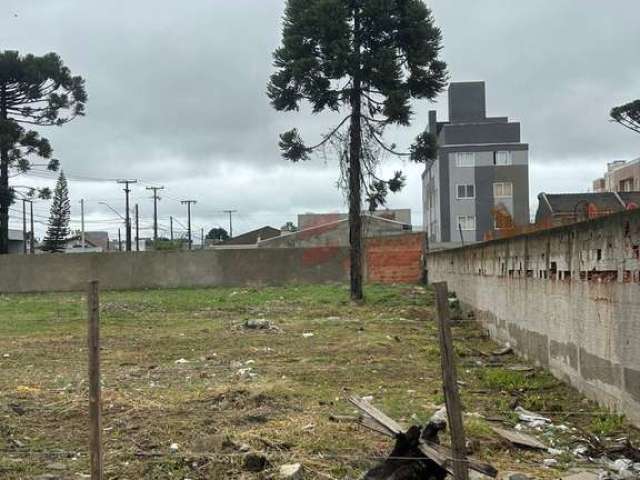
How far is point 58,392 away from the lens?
7852 mm

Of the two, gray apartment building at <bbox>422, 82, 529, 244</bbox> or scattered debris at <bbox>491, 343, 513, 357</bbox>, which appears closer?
scattered debris at <bbox>491, 343, 513, 357</bbox>

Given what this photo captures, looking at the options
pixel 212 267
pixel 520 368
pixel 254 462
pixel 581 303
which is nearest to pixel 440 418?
pixel 254 462

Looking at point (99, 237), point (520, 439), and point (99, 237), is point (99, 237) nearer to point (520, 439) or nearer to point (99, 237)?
point (99, 237)

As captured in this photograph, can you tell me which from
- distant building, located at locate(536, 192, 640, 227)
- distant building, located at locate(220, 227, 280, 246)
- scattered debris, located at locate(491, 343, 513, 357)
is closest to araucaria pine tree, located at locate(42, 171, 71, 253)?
distant building, located at locate(220, 227, 280, 246)

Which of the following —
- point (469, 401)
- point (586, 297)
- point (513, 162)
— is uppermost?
point (513, 162)

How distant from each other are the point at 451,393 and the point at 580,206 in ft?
26.0

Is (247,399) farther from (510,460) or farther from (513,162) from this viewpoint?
(513,162)

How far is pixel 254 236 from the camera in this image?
83.8m

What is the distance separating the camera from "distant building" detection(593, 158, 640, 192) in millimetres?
55688

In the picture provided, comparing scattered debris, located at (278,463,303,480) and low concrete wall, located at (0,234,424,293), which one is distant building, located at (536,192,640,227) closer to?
scattered debris, located at (278,463,303,480)

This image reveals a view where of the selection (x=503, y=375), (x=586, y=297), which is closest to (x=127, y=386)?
(x=503, y=375)

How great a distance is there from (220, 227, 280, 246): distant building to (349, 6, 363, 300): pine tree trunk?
58.4 metres

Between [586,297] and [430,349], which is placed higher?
[586,297]

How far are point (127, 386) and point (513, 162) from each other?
49997 mm
